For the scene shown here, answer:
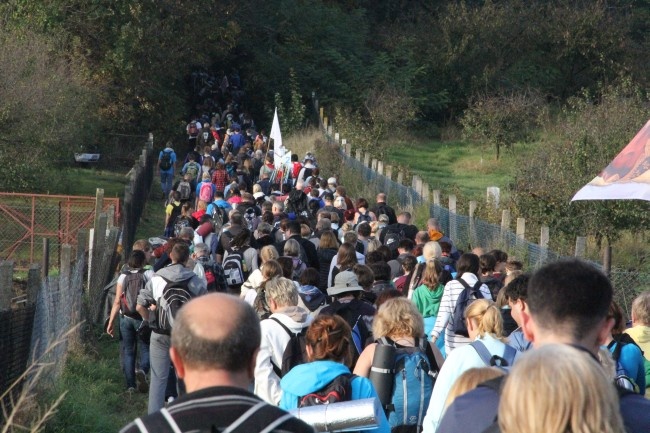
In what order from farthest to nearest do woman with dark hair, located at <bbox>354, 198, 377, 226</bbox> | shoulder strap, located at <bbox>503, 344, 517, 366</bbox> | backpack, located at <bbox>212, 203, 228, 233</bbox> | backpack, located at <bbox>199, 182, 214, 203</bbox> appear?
backpack, located at <bbox>199, 182, 214, 203</bbox> < woman with dark hair, located at <bbox>354, 198, 377, 226</bbox> < backpack, located at <bbox>212, 203, 228, 233</bbox> < shoulder strap, located at <bbox>503, 344, 517, 366</bbox>

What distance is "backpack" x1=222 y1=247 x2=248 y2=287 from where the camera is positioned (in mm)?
12172

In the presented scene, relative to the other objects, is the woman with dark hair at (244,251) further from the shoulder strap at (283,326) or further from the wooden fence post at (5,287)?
the shoulder strap at (283,326)

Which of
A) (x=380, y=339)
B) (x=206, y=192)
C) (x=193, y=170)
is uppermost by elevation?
(x=380, y=339)

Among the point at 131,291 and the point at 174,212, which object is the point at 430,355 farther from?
the point at 174,212

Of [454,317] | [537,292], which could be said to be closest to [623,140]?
[454,317]

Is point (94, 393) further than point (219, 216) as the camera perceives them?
No

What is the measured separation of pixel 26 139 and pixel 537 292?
85.4 feet

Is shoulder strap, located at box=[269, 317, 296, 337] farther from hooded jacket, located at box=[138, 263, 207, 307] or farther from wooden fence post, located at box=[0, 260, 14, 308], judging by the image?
wooden fence post, located at box=[0, 260, 14, 308]

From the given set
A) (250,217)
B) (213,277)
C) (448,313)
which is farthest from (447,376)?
(250,217)

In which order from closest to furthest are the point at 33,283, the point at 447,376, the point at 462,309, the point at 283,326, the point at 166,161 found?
1. the point at 447,376
2. the point at 283,326
3. the point at 462,309
4. the point at 33,283
5. the point at 166,161

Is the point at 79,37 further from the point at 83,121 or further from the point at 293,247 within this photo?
the point at 293,247

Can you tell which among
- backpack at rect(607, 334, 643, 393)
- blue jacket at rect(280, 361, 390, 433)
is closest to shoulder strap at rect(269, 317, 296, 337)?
blue jacket at rect(280, 361, 390, 433)

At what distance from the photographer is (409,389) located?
6.62 m

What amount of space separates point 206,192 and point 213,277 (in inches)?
321
